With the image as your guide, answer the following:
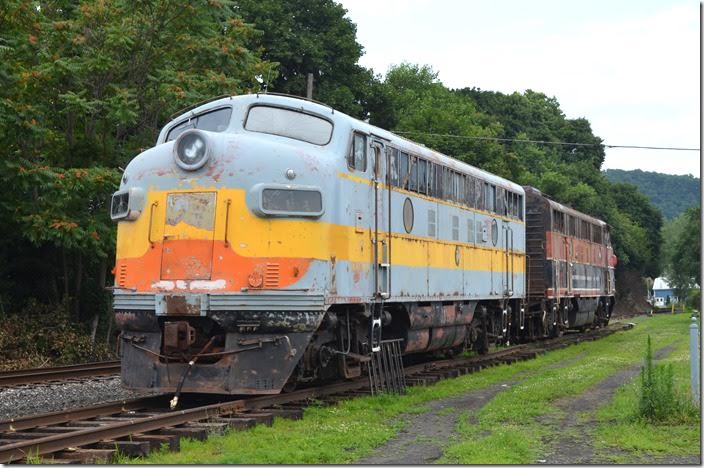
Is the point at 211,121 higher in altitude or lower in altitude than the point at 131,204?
higher

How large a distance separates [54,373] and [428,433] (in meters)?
8.40

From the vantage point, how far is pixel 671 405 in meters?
10.2

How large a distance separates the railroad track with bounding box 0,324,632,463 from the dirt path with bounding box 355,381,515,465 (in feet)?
4.65

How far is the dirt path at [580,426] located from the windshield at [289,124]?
5.02 metres

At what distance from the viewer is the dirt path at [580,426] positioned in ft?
27.3

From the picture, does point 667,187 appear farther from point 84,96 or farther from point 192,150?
point 192,150

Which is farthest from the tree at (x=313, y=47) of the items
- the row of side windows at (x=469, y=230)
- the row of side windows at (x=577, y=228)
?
the row of side windows at (x=469, y=230)

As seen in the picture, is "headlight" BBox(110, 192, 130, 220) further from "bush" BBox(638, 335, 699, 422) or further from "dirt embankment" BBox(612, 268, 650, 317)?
"dirt embankment" BBox(612, 268, 650, 317)

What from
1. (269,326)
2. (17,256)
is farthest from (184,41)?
(269,326)

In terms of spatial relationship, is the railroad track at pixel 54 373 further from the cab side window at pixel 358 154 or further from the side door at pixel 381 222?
the cab side window at pixel 358 154

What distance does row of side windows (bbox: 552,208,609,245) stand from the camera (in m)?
27.3

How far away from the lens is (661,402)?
1012 cm

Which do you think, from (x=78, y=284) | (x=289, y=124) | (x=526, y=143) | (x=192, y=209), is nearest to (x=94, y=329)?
(x=78, y=284)

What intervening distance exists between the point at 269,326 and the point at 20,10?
36.8 ft
